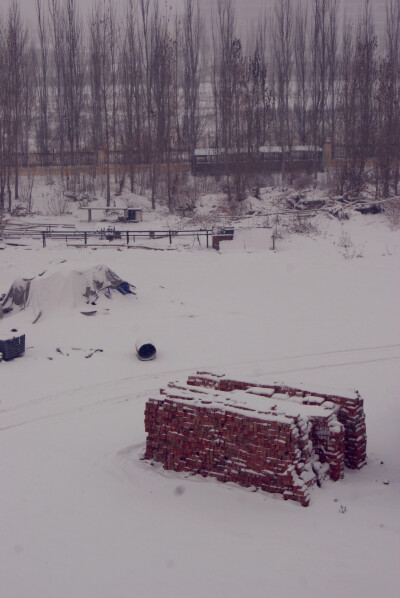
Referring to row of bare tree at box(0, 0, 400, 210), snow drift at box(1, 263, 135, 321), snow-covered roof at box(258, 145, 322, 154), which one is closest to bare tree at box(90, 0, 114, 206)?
row of bare tree at box(0, 0, 400, 210)

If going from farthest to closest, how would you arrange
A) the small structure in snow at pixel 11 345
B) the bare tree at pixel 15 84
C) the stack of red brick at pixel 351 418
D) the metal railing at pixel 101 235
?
the bare tree at pixel 15 84 < the metal railing at pixel 101 235 < the small structure in snow at pixel 11 345 < the stack of red brick at pixel 351 418

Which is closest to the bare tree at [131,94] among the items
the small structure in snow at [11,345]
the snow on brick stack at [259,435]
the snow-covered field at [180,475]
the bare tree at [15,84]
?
the bare tree at [15,84]

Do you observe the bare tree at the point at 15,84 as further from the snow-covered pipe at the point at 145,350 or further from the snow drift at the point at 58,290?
the snow-covered pipe at the point at 145,350

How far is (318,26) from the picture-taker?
4875 cm

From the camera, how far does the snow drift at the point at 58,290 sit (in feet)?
56.7

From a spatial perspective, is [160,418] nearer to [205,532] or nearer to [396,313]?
[205,532]

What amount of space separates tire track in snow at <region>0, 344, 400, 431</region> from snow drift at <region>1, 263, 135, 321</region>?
5.15 meters

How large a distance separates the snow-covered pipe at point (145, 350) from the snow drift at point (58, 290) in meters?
3.98

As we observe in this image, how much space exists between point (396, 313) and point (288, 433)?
37.3 feet

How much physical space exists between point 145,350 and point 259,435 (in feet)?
22.4

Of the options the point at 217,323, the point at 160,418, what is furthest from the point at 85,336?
the point at 160,418

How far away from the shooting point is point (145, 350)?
46.3ft

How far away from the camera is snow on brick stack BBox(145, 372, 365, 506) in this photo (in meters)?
7.48

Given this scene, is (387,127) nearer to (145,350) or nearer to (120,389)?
(145,350)
